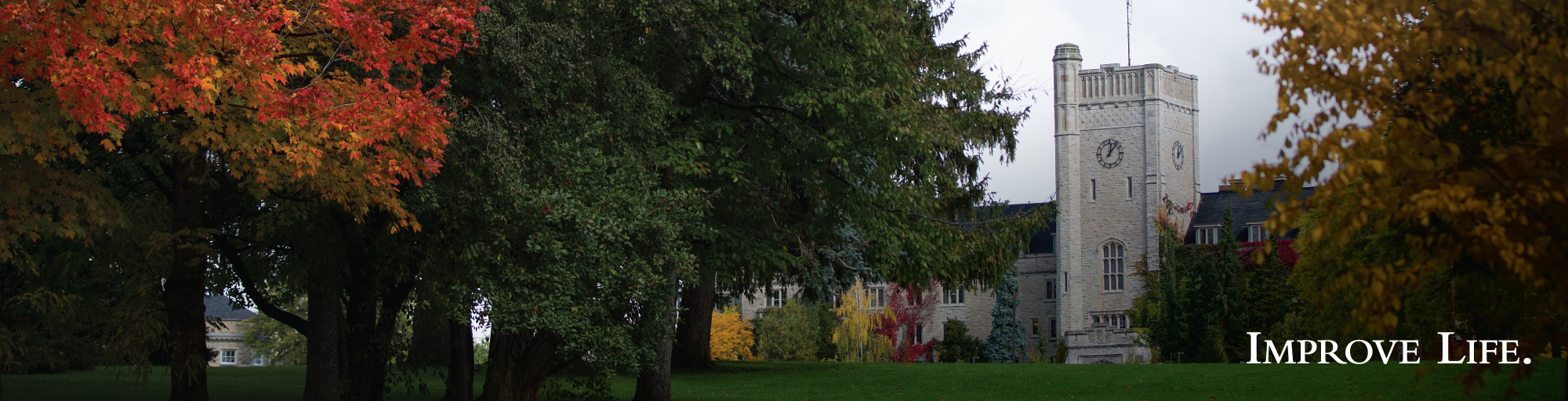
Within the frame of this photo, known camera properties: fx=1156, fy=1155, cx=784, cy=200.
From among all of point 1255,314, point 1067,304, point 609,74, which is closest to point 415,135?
point 609,74

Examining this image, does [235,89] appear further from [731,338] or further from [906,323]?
[906,323]

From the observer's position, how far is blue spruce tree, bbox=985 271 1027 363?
194 feet

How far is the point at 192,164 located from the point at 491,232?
3.76m

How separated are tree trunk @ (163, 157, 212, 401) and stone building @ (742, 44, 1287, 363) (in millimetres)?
49119

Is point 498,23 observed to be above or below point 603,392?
above

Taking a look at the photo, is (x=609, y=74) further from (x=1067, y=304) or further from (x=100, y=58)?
(x=1067, y=304)

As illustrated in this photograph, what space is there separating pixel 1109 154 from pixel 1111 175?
1141mm

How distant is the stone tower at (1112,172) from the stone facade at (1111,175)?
4 cm

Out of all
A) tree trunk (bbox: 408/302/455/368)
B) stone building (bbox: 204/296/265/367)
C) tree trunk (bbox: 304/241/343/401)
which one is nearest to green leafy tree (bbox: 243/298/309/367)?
stone building (bbox: 204/296/265/367)

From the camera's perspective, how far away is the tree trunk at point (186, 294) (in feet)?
48.1

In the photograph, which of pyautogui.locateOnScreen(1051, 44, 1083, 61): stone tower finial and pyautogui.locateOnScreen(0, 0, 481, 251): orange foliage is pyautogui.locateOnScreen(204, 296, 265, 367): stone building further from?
pyautogui.locateOnScreen(0, 0, 481, 251): orange foliage

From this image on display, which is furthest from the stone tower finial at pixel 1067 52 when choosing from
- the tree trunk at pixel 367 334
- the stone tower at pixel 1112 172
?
the tree trunk at pixel 367 334

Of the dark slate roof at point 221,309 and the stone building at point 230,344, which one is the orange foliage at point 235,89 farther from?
the stone building at point 230,344

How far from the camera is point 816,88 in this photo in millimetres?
A: 16203
